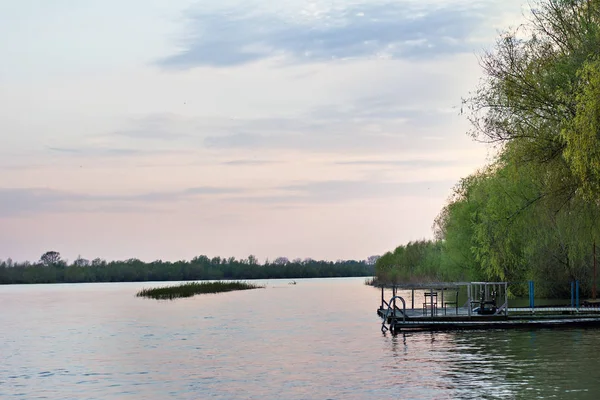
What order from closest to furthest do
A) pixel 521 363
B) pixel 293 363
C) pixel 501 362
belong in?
pixel 521 363 → pixel 501 362 → pixel 293 363

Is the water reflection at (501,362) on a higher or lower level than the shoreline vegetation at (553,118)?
lower

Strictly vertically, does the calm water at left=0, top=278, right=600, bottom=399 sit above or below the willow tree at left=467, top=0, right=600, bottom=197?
below

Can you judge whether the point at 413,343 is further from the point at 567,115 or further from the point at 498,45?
the point at 498,45

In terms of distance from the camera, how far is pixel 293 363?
31.6m

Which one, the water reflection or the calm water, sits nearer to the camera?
the water reflection

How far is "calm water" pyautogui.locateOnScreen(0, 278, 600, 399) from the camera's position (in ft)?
80.1

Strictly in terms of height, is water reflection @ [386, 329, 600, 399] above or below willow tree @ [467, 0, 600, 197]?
below

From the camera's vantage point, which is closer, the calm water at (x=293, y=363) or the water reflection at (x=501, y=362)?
the water reflection at (x=501, y=362)

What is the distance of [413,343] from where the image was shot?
36.5 metres

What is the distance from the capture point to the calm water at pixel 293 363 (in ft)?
80.1

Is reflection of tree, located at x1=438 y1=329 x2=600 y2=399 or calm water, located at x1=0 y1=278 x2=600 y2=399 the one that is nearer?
reflection of tree, located at x1=438 y1=329 x2=600 y2=399

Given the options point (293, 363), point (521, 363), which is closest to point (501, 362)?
point (521, 363)

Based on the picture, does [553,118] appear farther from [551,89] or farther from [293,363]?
[293,363]

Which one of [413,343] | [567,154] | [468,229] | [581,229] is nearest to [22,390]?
[413,343]
